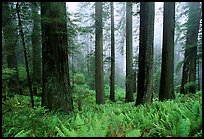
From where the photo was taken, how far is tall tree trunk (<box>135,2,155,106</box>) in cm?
798

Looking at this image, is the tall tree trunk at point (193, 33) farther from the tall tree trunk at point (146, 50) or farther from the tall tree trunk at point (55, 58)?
the tall tree trunk at point (55, 58)

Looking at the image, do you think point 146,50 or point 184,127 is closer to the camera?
point 184,127

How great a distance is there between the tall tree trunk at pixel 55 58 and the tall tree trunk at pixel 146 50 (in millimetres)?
2475

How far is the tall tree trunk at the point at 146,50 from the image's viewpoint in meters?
7.98

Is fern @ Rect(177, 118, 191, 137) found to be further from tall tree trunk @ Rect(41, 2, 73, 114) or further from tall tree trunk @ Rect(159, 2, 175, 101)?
tall tree trunk @ Rect(159, 2, 175, 101)

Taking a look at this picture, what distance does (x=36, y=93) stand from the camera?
14242mm

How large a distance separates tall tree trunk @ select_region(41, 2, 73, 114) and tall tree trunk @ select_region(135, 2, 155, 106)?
8.12 ft

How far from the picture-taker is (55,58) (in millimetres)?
6957

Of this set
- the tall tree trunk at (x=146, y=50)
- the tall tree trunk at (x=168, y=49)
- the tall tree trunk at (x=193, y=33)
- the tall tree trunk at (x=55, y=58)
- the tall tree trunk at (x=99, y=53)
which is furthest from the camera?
the tall tree trunk at (x=99, y=53)

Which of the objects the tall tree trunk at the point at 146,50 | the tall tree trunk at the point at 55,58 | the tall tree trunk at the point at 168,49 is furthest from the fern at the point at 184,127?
the tall tree trunk at the point at 168,49

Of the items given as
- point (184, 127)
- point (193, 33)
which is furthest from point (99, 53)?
point (184, 127)

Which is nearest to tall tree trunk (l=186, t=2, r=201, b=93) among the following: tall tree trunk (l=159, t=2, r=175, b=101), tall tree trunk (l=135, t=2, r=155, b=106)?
tall tree trunk (l=159, t=2, r=175, b=101)

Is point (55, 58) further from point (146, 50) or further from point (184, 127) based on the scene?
point (184, 127)

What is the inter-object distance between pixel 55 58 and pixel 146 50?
294 cm
